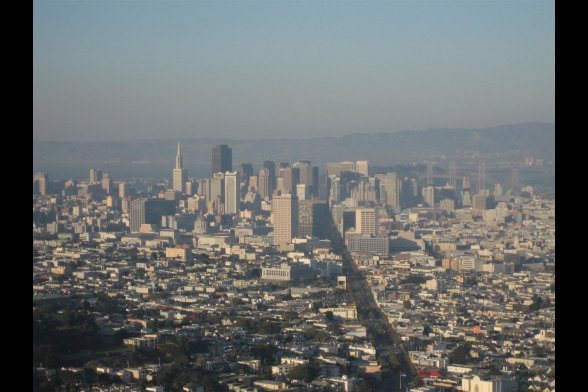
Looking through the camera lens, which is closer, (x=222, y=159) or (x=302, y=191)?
(x=302, y=191)

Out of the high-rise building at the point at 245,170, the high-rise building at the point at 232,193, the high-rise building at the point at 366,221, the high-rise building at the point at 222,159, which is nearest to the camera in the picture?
the high-rise building at the point at 366,221

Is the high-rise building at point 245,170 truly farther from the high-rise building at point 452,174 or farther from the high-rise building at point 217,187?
the high-rise building at point 452,174

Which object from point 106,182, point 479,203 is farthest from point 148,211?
point 479,203

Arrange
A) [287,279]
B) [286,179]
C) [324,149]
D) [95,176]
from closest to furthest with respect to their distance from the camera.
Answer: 1. [287,279]
2. [95,176]
3. [286,179]
4. [324,149]

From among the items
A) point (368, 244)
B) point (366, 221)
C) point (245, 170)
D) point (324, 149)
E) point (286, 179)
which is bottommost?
point (368, 244)

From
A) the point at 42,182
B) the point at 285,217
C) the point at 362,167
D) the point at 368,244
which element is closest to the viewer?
the point at 42,182

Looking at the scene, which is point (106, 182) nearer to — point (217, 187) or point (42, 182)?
point (42, 182)

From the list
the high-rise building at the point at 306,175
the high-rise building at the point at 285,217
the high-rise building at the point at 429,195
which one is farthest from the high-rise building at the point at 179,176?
the high-rise building at the point at 429,195

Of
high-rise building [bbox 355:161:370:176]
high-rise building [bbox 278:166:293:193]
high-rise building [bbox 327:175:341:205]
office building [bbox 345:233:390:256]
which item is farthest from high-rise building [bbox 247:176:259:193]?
office building [bbox 345:233:390:256]
